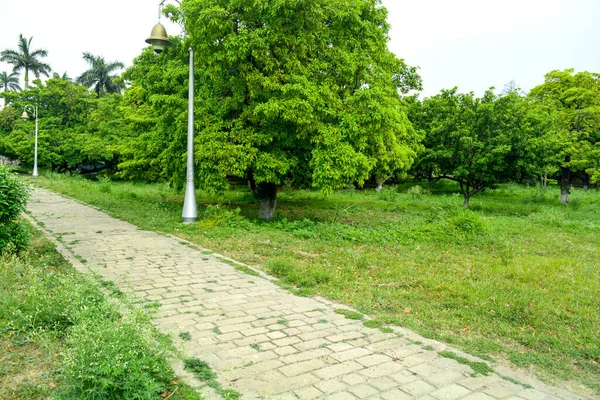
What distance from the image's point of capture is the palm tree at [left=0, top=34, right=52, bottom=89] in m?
50.8

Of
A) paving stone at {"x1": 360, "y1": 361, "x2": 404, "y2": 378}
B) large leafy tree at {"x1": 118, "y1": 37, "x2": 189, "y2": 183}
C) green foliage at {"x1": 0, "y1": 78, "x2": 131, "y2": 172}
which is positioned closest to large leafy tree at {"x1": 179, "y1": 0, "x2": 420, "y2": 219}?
large leafy tree at {"x1": 118, "y1": 37, "x2": 189, "y2": 183}

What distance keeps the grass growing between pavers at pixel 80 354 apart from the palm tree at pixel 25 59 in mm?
55859

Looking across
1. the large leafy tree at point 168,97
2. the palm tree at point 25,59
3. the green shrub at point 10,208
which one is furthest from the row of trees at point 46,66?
the green shrub at point 10,208

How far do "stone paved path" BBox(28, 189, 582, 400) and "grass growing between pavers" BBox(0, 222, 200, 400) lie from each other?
1.31 feet

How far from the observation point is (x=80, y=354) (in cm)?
304

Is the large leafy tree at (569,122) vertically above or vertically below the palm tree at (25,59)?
below

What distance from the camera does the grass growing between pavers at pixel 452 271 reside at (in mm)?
4633

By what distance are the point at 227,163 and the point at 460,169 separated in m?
11.5

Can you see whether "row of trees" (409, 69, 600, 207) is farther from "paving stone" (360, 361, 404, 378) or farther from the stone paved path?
"paving stone" (360, 361, 404, 378)

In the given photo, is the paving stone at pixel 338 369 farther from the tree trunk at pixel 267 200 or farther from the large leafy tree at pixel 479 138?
the large leafy tree at pixel 479 138

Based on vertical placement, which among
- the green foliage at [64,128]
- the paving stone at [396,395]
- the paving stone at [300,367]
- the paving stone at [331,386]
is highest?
the green foliage at [64,128]

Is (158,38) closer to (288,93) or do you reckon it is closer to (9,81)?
(288,93)

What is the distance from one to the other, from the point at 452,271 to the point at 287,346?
421 centimetres

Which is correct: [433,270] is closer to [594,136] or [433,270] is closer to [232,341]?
[232,341]
